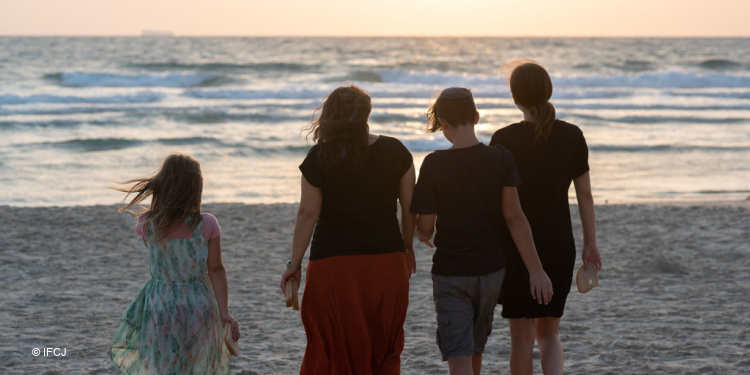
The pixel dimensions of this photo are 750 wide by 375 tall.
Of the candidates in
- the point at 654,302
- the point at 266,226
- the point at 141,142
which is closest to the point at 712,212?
the point at 654,302

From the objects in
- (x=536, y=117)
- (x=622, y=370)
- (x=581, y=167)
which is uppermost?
(x=536, y=117)

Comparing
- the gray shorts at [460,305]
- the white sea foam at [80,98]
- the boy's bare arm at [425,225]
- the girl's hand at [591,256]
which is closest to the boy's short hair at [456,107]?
the boy's bare arm at [425,225]

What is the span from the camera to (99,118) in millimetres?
21000

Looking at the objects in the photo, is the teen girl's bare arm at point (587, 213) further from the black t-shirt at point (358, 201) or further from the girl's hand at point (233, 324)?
the girl's hand at point (233, 324)

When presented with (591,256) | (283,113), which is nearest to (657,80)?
(283,113)

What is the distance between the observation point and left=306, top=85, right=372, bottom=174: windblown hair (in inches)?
119

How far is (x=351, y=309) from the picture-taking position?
3.09m

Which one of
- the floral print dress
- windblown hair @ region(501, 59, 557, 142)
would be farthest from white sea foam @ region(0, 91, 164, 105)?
windblown hair @ region(501, 59, 557, 142)

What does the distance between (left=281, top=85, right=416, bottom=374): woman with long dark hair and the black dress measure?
0.47 m

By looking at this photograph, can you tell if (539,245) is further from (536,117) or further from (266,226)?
(266,226)

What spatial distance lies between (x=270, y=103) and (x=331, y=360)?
22.6m

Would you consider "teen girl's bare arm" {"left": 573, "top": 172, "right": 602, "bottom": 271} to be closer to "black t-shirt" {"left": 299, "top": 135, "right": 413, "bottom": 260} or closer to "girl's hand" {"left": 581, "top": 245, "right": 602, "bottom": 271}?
"girl's hand" {"left": 581, "top": 245, "right": 602, "bottom": 271}

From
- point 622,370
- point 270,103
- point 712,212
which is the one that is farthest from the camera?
point 270,103

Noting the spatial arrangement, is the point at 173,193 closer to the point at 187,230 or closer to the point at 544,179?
the point at 187,230
